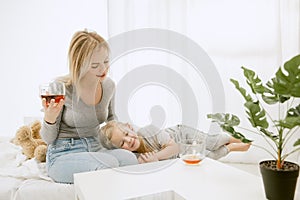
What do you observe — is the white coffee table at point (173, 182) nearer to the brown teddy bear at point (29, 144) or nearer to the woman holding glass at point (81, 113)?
the woman holding glass at point (81, 113)

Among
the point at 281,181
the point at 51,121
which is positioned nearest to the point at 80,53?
the point at 51,121

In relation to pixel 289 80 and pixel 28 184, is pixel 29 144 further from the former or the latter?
pixel 289 80

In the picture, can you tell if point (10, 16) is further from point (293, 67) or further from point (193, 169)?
point (293, 67)

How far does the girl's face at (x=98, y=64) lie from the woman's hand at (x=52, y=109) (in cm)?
24

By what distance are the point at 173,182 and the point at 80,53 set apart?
0.93m

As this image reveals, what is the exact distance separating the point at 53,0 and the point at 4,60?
655 millimetres

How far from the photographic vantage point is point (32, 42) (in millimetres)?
2854

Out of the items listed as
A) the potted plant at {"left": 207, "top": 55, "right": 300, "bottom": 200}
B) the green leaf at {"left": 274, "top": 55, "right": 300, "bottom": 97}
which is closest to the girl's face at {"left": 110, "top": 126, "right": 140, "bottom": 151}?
the potted plant at {"left": 207, "top": 55, "right": 300, "bottom": 200}

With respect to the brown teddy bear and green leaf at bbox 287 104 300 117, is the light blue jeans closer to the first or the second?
the brown teddy bear

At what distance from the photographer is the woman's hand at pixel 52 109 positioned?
1.68 m

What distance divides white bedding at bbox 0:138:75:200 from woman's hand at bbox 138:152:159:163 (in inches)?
17.7

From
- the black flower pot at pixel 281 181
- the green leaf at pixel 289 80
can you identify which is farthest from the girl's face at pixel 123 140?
the green leaf at pixel 289 80

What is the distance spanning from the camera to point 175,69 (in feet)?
9.32

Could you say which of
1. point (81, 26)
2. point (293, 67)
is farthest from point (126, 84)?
point (293, 67)
